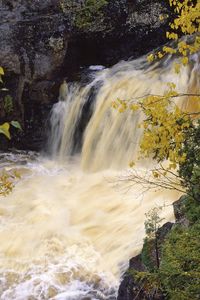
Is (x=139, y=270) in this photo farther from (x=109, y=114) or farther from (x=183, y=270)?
(x=109, y=114)

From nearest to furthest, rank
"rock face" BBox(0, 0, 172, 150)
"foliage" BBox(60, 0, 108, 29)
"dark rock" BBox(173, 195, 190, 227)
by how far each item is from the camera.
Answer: "dark rock" BBox(173, 195, 190, 227) → "rock face" BBox(0, 0, 172, 150) → "foliage" BBox(60, 0, 108, 29)

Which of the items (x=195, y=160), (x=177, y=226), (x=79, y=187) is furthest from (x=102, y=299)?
(x=79, y=187)

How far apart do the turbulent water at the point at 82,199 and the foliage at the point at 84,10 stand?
1388mm

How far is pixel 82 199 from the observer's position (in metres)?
9.55

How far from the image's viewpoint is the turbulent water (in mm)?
6852

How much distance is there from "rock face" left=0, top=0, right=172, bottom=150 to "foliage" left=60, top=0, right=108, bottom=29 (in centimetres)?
3

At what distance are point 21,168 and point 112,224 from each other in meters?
4.20

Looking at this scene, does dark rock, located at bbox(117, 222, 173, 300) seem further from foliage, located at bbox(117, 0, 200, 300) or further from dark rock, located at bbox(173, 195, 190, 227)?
dark rock, located at bbox(173, 195, 190, 227)

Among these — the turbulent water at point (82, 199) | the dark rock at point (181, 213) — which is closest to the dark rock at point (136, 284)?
the dark rock at point (181, 213)

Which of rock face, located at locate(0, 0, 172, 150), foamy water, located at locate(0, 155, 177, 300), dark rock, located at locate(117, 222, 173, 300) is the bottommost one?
foamy water, located at locate(0, 155, 177, 300)

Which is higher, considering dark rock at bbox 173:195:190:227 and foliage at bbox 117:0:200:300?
foliage at bbox 117:0:200:300

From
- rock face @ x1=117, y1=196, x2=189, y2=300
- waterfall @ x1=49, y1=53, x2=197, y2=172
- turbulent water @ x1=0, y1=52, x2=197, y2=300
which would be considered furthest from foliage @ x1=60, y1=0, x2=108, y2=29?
rock face @ x1=117, y1=196, x2=189, y2=300

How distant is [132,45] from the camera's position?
13.1 m

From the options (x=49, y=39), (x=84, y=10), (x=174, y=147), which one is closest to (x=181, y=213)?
(x=174, y=147)
